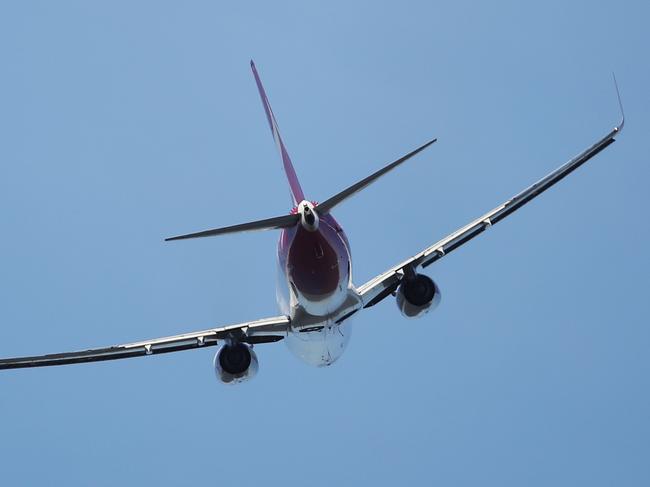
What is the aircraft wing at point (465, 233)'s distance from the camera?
124 feet

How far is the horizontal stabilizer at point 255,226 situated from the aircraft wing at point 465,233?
22.6 ft

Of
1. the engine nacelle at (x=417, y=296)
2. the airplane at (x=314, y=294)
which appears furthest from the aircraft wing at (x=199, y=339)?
the engine nacelle at (x=417, y=296)

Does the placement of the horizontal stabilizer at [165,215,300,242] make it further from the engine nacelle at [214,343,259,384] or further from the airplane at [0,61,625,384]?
the engine nacelle at [214,343,259,384]

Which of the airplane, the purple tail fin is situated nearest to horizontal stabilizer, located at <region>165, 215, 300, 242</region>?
the airplane

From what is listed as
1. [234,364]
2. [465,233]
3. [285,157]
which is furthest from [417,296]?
[285,157]

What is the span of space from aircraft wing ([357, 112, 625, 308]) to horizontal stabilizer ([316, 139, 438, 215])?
271 inches

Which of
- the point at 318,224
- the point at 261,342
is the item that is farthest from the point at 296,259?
the point at 261,342

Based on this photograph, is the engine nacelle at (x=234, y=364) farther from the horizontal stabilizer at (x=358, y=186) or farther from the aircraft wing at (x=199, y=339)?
the horizontal stabilizer at (x=358, y=186)

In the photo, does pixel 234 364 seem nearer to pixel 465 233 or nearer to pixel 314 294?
pixel 314 294

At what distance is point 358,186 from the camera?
30406mm

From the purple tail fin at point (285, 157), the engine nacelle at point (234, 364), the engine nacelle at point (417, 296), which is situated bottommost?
the engine nacelle at point (234, 364)

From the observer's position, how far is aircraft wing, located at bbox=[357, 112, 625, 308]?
37.7 m

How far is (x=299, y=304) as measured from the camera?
115ft

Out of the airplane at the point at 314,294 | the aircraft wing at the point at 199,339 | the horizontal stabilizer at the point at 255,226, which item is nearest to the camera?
the horizontal stabilizer at the point at 255,226
